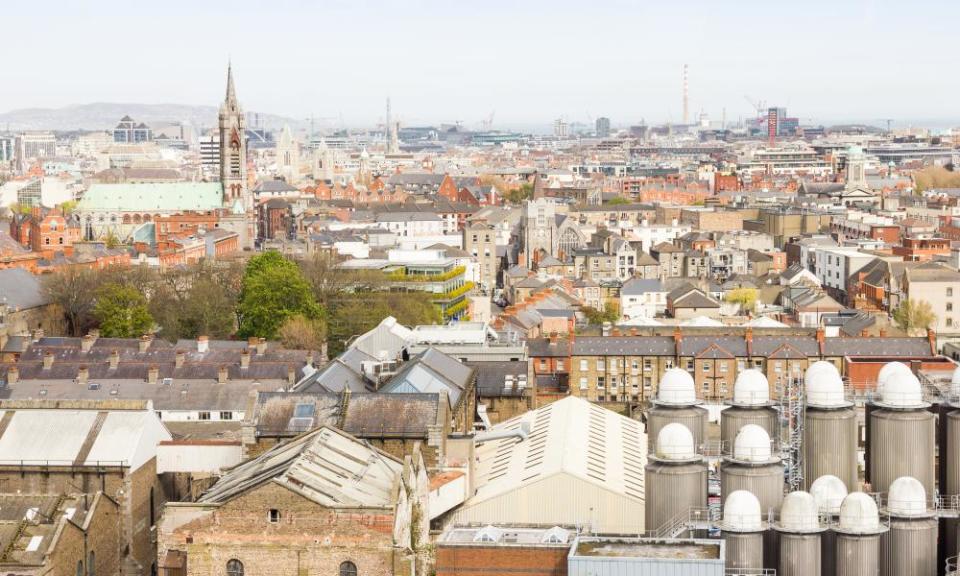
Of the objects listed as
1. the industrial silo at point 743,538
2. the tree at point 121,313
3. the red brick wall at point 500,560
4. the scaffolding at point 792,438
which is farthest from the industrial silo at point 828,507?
the tree at point 121,313

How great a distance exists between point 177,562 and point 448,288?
6051cm

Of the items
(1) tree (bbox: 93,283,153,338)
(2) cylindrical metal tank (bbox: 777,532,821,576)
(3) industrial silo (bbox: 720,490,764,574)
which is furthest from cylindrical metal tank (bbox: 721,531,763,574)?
(1) tree (bbox: 93,283,153,338)

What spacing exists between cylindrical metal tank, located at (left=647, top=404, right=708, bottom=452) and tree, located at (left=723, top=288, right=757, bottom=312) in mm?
→ 66458

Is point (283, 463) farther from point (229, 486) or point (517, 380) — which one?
point (517, 380)

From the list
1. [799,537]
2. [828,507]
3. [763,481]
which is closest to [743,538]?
[799,537]

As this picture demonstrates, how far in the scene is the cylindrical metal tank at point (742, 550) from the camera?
35.7 meters

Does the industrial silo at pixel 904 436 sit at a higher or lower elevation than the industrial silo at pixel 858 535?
higher

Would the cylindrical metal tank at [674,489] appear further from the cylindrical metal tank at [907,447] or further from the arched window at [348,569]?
the arched window at [348,569]

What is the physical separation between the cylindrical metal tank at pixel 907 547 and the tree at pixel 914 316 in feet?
203

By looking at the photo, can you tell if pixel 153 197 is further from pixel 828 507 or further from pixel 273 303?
pixel 828 507

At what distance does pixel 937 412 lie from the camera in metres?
41.5

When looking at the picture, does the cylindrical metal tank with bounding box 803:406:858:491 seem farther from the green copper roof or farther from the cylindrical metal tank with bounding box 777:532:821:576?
the green copper roof

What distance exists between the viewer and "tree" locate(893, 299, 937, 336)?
9838cm

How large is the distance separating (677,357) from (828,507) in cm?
3959
